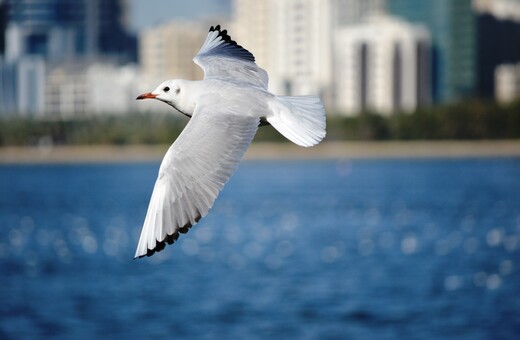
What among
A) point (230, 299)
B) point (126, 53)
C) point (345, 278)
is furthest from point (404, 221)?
point (126, 53)

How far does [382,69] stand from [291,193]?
5573 cm

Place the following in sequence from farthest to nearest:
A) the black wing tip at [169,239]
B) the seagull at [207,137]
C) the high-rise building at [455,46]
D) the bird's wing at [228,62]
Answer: the high-rise building at [455,46]
the bird's wing at [228,62]
the seagull at [207,137]
the black wing tip at [169,239]

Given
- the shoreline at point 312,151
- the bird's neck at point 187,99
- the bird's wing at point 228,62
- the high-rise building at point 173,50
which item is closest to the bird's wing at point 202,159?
the bird's neck at point 187,99

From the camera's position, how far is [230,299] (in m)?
37.5

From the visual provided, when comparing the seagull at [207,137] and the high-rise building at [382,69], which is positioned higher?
the high-rise building at [382,69]

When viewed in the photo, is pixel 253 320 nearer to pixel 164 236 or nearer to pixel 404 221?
pixel 164 236

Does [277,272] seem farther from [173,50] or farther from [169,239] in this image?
[173,50]

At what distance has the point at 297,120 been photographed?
8375 millimetres

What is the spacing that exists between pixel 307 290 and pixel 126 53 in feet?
515

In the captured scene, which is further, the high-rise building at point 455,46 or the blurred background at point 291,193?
the high-rise building at point 455,46

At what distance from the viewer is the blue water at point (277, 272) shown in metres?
32.9

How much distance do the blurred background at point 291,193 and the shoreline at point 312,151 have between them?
576 millimetres

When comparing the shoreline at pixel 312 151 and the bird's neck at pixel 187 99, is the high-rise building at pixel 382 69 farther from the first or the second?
the bird's neck at pixel 187 99

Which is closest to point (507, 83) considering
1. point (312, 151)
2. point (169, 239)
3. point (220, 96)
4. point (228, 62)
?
point (312, 151)
